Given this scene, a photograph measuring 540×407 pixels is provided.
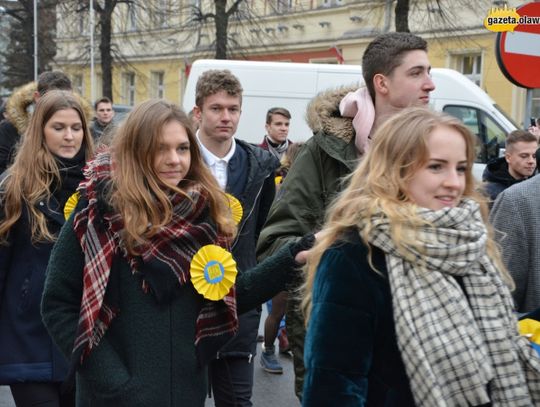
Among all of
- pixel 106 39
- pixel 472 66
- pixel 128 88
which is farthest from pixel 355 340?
pixel 128 88

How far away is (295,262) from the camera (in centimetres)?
292

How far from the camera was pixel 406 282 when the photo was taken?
2.17 m

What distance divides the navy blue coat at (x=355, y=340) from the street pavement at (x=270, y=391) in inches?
141

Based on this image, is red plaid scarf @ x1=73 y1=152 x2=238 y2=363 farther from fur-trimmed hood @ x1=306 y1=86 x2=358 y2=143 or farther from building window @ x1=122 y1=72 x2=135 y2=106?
building window @ x1=122 y1=72 x2=135 y2=106

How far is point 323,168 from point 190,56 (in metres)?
32.1

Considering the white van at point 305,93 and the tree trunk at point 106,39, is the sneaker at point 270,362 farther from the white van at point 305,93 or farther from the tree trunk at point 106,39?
the tree trunk at point 106,39

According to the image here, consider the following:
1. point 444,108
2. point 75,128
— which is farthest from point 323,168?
point 444,108

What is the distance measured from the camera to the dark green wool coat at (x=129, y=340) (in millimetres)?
2707

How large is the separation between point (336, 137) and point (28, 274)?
5.31 ft

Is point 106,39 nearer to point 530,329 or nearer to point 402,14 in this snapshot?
point 402,14

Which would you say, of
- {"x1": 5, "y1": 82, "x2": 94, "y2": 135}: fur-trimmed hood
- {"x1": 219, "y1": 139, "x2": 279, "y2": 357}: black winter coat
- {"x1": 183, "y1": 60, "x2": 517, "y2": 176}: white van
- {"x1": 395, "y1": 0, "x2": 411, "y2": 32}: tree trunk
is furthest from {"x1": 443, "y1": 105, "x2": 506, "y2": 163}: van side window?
{"x1": 219, "y1": 139, "x2": 279, "y2": 357}: black winter coat

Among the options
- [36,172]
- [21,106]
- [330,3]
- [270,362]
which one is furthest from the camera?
[330,3]

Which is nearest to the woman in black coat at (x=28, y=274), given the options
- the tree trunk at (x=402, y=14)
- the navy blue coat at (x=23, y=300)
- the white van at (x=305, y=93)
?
the navy blue coat at (x=23, y=300)

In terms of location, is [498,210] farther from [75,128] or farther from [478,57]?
[478,57]
